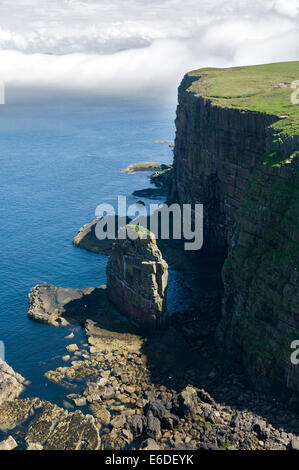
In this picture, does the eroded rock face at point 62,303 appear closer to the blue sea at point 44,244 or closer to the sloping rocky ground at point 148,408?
the blue sea at point 44,244

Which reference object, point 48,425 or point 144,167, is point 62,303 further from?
point 144,167

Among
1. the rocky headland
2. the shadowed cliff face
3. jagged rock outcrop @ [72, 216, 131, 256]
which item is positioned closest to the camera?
the rocky headland

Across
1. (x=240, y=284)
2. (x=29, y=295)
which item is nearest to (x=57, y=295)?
(x=29, y=295)

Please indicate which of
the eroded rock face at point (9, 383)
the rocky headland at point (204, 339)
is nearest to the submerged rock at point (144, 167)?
the rocky headland at point (204, 339)

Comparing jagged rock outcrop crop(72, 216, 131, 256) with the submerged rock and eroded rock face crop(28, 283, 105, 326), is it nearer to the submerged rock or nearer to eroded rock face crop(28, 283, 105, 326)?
eroded rock face crop(28, 283, 105, 326)

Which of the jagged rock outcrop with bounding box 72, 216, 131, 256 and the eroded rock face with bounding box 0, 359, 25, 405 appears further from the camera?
the jagged rock outcrop with bounding box 72, 216, 131, 256

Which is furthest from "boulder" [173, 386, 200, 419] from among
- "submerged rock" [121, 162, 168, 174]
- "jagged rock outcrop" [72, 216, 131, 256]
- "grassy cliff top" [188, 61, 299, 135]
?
"submerged rock" [121, 162, 168, 174]

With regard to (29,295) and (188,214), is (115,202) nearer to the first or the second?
(188,214)
